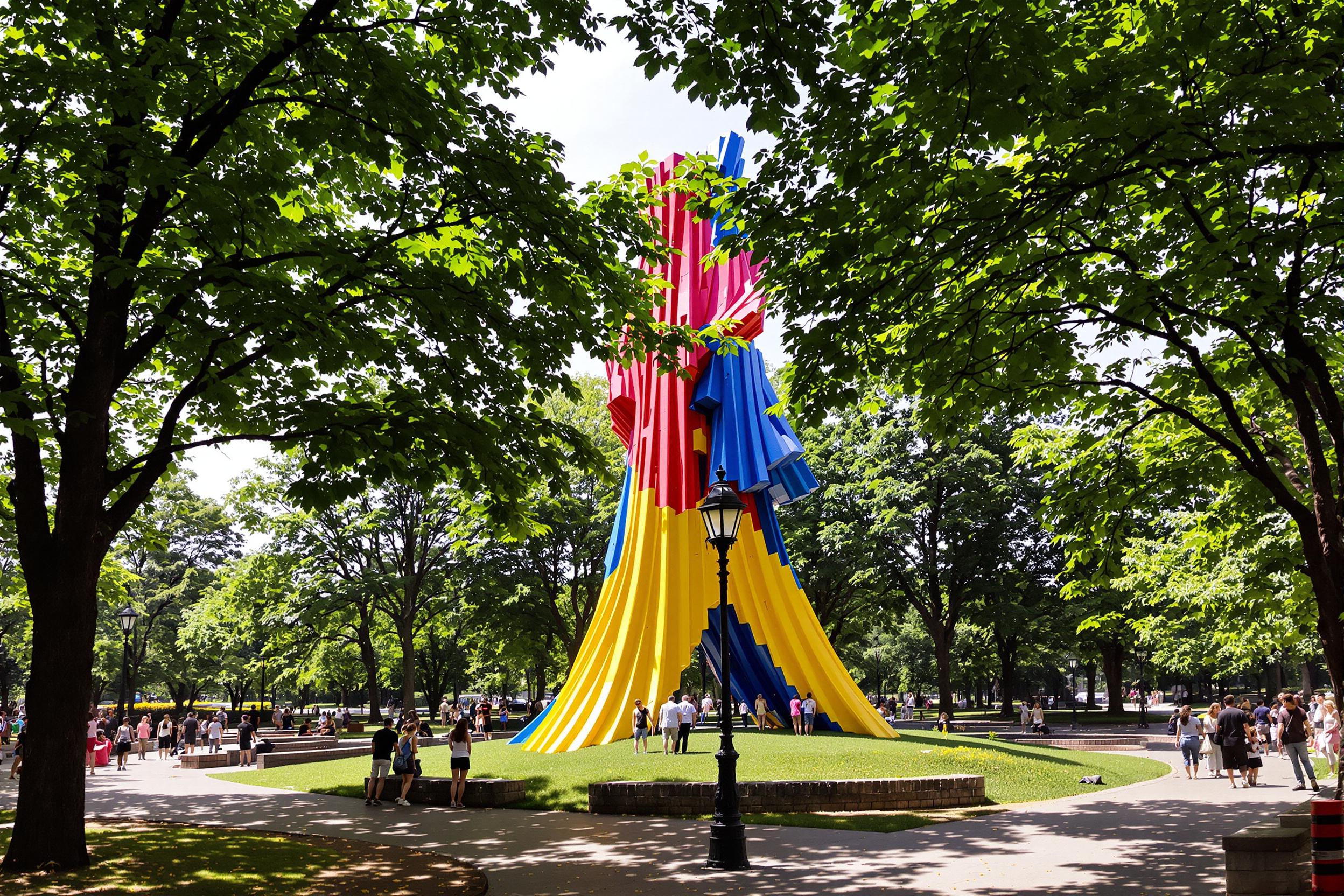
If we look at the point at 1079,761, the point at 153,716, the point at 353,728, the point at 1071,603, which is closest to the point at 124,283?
the point at 1079,761

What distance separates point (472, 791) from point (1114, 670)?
136 ft

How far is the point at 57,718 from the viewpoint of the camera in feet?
30.1

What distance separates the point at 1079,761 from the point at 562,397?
26065 millimetres

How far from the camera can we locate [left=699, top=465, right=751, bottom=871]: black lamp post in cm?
996

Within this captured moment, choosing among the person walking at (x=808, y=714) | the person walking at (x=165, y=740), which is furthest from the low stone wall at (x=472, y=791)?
the person walking at (x=165, y=740)

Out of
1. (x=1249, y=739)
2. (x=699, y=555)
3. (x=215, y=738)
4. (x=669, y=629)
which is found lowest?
(x=215, y=738)

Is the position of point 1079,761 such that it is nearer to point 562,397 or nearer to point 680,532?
point 680,532

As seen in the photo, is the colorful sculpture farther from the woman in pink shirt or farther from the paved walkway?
the woman in pink shirt

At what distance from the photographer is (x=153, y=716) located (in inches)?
2463

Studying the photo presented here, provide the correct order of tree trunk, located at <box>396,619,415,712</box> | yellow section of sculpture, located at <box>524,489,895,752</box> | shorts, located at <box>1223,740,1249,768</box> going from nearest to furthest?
shorts, located at <box>1223,740,1249,768</box> < yellow section of sculpture, located at <box>524,489,895,752</box> < tree trunk, located at <box>396,619,415,712</box>

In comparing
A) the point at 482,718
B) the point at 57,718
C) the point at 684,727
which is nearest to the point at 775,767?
the point at 684,727

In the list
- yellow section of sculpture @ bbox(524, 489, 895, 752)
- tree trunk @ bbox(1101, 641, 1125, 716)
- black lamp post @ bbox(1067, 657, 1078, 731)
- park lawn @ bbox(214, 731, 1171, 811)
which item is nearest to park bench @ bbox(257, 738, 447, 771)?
park lawn @ bbox(214, 731, 1171, 811)

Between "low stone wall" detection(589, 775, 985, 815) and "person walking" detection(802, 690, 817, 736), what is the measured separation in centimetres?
785

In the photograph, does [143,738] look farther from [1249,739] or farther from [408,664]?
[1249,739]
